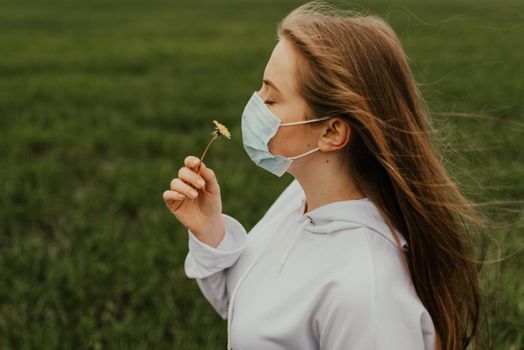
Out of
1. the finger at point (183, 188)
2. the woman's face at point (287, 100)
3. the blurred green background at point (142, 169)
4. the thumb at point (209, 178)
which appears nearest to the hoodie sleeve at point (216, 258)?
the thumb at point (209, 178)

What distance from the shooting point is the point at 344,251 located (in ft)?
4.84

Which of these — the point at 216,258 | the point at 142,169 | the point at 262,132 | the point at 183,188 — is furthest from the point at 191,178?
the point at 142,169

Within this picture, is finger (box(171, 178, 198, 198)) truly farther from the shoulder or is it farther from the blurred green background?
the blurred green background

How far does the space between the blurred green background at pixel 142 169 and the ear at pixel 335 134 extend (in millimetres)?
482

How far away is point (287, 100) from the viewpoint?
1554 mm

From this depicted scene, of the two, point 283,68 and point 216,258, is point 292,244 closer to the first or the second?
point 216,258

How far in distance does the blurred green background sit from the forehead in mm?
563

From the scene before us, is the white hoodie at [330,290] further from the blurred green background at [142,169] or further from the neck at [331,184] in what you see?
the blurred green background at [142,169]

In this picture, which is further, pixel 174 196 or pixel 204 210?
pixel 204 210

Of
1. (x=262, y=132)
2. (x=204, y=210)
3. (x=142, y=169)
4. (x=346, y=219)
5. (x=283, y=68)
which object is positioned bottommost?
(x=142, y=169)

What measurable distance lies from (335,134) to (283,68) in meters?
0.20

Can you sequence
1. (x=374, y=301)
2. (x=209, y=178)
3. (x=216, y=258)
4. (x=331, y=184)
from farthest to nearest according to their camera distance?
(x=216, y=258) → (x=209, y=178) → (x=331, y=184) → (x=374, y=301)

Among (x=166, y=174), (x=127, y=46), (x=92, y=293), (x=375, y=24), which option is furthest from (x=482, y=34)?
(x=375, y=24)

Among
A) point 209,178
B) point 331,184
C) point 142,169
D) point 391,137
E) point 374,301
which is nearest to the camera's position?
point 374,301
